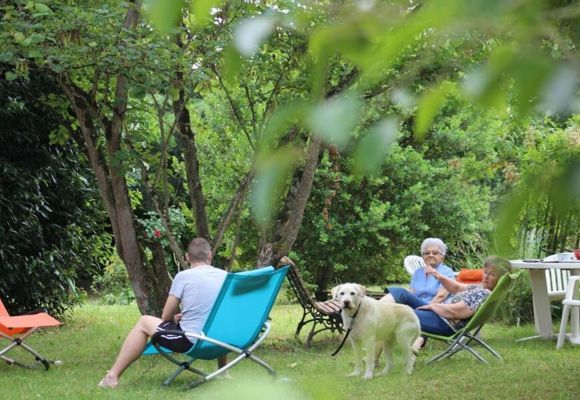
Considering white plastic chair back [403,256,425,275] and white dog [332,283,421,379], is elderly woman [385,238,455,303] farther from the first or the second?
white plastic chair back [403,256,425,275]

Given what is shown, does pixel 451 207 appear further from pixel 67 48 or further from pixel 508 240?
pixel 508 240

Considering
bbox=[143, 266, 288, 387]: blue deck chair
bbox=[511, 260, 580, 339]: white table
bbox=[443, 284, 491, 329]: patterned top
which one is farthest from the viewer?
bbox=[511, 260, 580, 339]: white table

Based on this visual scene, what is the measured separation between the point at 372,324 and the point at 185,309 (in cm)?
146

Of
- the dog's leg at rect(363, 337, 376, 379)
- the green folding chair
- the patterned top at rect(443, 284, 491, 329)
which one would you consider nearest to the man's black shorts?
the dog's leg at rect(363, 337, 376, 379)

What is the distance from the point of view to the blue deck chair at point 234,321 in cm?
613

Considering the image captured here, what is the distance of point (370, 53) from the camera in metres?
0.82

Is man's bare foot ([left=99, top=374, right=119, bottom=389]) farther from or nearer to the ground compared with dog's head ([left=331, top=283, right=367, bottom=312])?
nearer to the ground

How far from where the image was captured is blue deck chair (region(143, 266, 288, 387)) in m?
6.13

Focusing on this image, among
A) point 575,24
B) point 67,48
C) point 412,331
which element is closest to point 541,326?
point 412,331

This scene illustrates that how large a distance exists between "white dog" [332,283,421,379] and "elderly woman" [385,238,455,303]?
73 centimetres

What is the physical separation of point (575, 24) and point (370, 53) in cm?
33

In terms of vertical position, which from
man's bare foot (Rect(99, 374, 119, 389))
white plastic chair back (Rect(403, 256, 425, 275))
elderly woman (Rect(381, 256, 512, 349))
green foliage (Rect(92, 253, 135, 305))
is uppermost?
white plastic chair back (Rect(403, 256, 425, 275))

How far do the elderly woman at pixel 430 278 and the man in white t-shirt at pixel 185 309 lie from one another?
2.05 m

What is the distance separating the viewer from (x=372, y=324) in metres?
6.91
